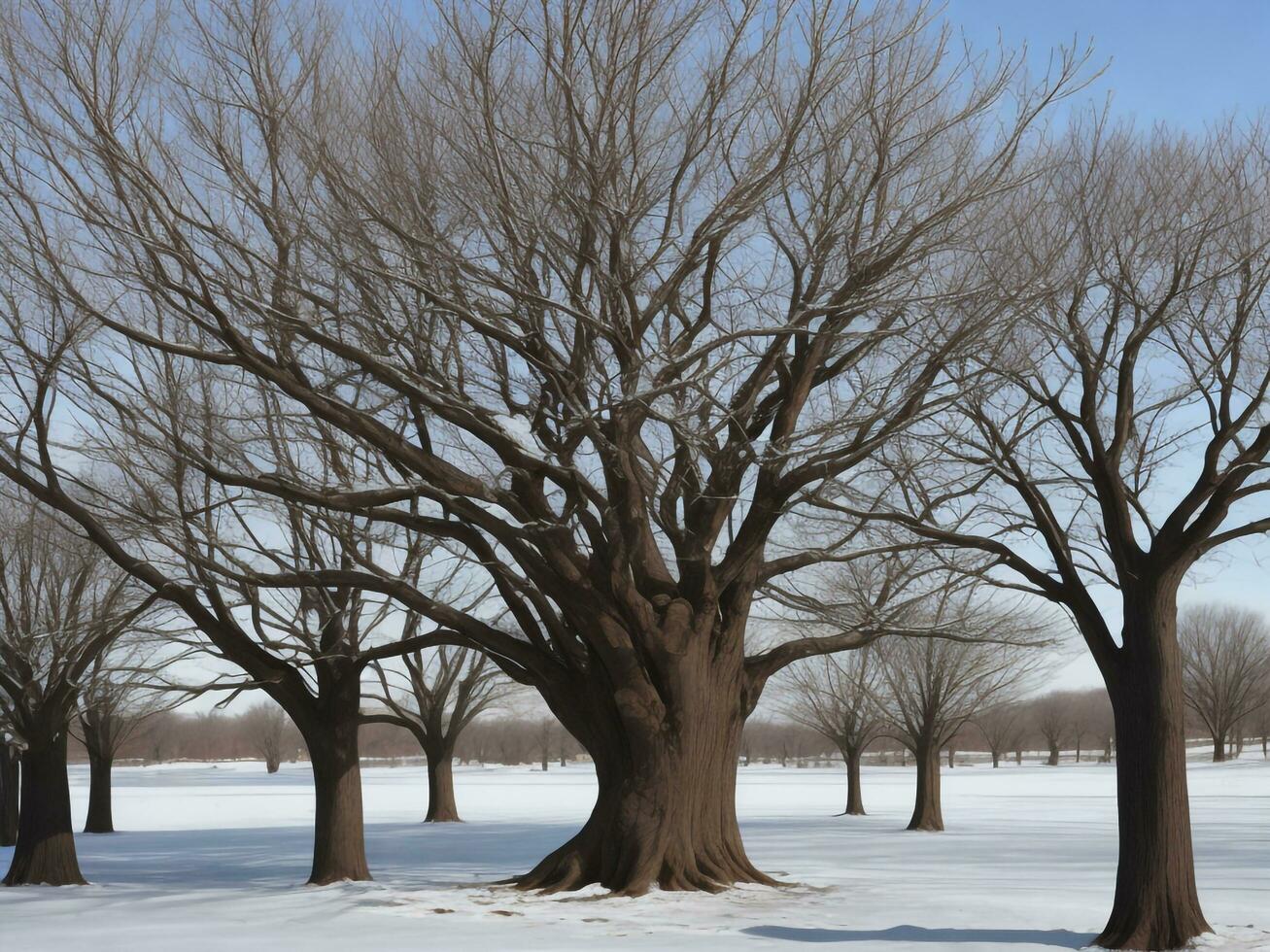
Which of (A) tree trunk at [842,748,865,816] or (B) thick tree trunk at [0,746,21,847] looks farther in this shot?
(A) tree trunk at [842,748,865,816]

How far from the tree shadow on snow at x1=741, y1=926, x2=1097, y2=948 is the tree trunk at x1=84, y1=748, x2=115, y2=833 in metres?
22.6

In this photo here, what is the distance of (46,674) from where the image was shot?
16.6 meters

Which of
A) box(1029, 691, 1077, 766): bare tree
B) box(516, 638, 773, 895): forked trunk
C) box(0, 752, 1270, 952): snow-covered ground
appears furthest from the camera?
box(1029, 691, 1077, 766): bare tree

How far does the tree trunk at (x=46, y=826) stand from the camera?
15539 mm

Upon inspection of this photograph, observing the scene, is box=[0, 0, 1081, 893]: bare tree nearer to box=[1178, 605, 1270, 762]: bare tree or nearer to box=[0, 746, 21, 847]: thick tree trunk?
box=[0, 746, 21, 847]: thick tree trunk

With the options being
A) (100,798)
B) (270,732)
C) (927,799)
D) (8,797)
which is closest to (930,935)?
(927,799)

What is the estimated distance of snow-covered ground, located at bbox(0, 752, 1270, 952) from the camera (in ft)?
31.0

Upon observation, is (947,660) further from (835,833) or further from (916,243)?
(916,243)

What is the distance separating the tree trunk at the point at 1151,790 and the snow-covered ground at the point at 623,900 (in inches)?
13.7

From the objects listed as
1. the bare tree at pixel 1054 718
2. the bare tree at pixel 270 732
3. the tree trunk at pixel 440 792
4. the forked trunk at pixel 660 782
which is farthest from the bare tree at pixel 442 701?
the bare tree at pixel 1054 718

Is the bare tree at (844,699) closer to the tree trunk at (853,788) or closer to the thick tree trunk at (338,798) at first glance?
the tree trunk at (853,788)

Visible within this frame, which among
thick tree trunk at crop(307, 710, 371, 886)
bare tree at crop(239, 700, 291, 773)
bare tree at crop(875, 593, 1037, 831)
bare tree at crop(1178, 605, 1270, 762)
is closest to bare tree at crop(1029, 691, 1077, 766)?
bare tree at crop(1178, 605, 1270, 762)

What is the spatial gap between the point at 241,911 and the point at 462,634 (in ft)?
11.7

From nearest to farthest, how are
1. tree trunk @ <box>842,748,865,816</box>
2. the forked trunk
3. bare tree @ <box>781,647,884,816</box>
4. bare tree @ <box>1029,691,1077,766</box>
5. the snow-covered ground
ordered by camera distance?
1. the snow-covered ground
2. the forked trunk
3. bare tree @ <box>781,647,884,816</box>
4. tree trunk @ <box>842,748,865,816</box>
5. bare tree @ <box>1029,691,1077,766</box>
